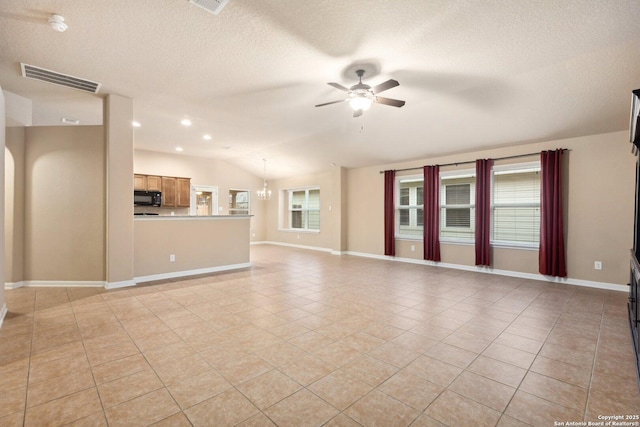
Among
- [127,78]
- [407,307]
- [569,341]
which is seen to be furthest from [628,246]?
[127,78]

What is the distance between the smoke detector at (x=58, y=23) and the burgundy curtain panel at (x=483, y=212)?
640 cm

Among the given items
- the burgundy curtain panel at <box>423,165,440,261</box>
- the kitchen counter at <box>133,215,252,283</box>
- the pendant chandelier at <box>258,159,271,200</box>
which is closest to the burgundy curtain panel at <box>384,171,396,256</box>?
the burgundy curtain panel at <box>423,165,440,261</box>

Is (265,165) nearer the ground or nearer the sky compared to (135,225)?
nearer the sky

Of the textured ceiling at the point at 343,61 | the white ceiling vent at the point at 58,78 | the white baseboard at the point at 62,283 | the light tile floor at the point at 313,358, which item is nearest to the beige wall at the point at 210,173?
the textured ceiling at the point at 343,61

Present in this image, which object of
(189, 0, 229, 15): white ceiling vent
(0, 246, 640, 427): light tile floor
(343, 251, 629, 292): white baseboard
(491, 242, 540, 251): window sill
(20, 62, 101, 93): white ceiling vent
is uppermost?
(20, 62, 101, 93): white ceiling vent

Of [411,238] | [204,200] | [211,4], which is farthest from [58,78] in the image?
[411,238]

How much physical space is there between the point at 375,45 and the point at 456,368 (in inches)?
119

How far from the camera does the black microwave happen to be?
7.60 meters

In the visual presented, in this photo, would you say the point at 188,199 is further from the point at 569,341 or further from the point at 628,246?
the point at 628,246

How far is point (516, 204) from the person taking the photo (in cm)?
555

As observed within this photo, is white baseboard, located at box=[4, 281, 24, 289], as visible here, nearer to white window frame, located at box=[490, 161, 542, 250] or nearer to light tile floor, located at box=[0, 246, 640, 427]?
light tile floor, located at box=[0, 246, 640, 427]

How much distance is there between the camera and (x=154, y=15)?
2572 mm

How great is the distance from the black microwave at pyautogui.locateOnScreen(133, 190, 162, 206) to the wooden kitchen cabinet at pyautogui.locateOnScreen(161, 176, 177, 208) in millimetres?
278

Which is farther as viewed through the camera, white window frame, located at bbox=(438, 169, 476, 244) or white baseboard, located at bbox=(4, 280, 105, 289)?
white window frame, located at bbox=(438, 169, 476, 244)
